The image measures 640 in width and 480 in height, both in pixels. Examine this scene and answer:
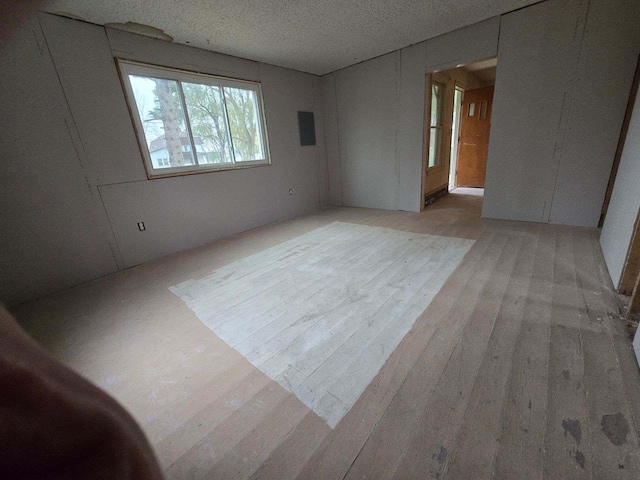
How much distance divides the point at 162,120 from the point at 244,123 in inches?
47.7

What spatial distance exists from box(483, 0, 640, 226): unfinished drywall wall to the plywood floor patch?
5.01 feet

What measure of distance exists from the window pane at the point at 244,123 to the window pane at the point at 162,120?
0.74 m

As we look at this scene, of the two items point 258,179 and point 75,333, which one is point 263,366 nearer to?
point 75,333

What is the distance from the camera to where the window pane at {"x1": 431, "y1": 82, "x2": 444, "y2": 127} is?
17.2ft


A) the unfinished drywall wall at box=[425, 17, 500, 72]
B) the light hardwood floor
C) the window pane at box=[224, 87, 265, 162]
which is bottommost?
the light hardwood floor

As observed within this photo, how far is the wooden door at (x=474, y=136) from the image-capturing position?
6.36 m

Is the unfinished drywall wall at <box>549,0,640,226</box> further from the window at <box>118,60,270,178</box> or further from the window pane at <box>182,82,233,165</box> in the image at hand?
the window pane at <box>182,82,233,165</box>

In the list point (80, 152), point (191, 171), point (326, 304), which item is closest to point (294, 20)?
point (191, 171)

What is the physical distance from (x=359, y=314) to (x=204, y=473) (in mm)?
1281

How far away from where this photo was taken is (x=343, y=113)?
533 cm

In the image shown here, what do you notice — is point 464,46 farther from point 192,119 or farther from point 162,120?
point 162,120

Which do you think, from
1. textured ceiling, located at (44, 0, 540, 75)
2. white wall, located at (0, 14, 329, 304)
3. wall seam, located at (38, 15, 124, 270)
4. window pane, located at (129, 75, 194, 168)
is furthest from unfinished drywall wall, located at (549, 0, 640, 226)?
wall seam, located at (38, 15, 124, 270)

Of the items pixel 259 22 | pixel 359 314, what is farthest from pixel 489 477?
pixel 259 22

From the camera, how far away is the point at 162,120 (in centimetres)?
345
